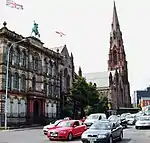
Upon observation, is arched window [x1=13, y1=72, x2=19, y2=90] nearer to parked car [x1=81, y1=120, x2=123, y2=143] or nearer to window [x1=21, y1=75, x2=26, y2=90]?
window [x1=21, y1=75, x2=26, y2=90]

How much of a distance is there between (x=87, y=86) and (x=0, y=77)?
21.6 meters

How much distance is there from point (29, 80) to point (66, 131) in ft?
87.0

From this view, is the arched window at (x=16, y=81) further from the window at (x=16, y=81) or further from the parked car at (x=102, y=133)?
the parked car at (x=102, y=133)

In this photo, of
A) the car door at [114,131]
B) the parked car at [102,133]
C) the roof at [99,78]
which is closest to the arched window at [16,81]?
the parked car at [102,133]

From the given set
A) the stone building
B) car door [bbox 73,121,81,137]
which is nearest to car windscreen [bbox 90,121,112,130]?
car door [bbox 73,121,81,137]

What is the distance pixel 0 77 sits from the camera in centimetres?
3966

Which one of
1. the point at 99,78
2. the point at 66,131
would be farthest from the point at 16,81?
the point at 99,78

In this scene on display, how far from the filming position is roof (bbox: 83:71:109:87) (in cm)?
10219

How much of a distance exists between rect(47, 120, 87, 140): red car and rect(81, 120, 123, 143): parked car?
275 centimetres

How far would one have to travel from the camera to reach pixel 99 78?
107 m

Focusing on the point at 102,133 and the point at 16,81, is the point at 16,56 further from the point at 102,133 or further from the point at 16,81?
the point at 102,133

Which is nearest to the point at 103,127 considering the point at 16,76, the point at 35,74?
the point at 16,76

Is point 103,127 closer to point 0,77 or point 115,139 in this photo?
point 115,139

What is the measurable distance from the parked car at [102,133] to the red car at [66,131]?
275cm
